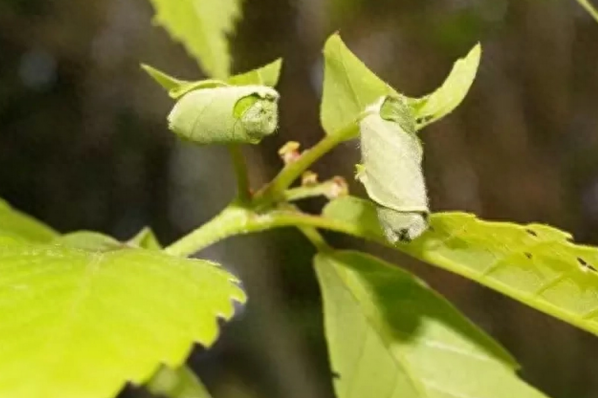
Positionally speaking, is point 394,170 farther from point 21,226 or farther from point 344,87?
point 21,226

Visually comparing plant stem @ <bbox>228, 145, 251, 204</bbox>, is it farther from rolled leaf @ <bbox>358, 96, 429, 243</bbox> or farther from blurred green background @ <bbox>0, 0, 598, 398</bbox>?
blurred green background @ <bbox>0, 0, 598, 398</bbox>

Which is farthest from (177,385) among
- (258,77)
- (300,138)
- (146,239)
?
(300,138)

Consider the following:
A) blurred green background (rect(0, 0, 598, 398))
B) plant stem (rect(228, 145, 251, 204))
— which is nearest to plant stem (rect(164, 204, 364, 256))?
plant stem (rect(228, 145, 251, 204))

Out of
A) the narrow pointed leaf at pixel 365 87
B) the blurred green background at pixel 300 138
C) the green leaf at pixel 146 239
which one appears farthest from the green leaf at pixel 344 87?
the blurred green background at pixel 300 138

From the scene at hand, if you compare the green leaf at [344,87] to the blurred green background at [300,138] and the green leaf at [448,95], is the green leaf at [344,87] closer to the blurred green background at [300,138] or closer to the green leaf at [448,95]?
the green leaf at [448,95]

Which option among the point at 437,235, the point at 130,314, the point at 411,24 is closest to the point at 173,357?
the point at 130,314

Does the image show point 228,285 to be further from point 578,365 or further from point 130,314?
point 578,365
